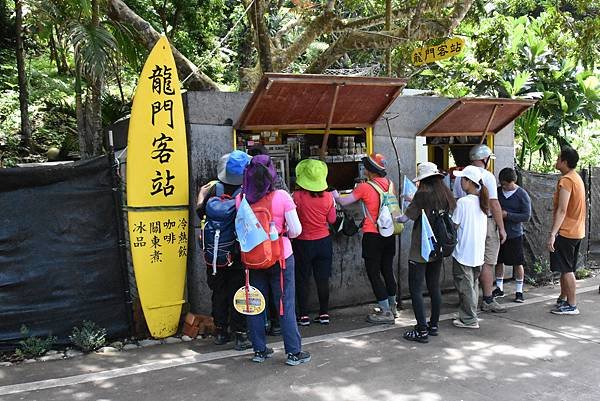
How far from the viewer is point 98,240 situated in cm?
516

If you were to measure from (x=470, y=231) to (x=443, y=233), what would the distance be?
0.62 metres

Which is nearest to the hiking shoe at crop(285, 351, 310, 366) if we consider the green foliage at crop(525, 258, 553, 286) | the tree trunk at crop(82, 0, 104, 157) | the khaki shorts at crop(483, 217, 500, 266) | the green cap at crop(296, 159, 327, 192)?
the green cap at crop(296, 159, 327, 192)

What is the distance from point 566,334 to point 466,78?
7.85 meters

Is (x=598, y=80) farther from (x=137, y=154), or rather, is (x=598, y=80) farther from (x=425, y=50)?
(x=137, y=154)

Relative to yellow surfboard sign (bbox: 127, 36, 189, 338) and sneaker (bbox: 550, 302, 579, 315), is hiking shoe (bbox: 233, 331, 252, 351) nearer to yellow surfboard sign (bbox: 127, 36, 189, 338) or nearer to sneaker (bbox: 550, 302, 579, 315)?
yellow surfboard sign (bbox: 127, 36, 189, 338)

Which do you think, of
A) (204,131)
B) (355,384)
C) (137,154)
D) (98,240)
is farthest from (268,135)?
(355,384)

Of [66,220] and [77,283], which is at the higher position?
[66,220]

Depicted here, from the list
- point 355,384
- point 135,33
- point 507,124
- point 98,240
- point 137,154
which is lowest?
point 355,384

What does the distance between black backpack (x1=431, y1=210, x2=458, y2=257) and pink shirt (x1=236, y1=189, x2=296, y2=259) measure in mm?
1467

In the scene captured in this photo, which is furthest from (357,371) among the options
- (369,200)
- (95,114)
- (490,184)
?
(95,114)

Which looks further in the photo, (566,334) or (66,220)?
(566,334)

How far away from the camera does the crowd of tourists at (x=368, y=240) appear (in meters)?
4.51

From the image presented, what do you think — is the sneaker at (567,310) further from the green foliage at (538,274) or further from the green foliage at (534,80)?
the green foliage at (534,80)

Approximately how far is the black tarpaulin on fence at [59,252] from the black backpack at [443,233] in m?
3.03
